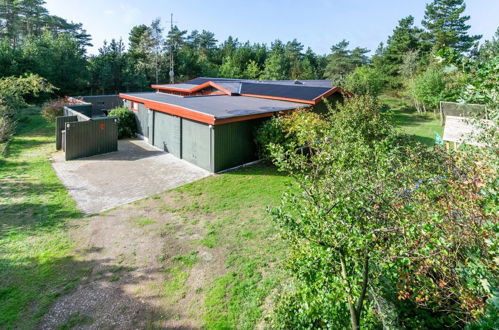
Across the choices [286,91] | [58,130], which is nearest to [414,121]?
[286,91]

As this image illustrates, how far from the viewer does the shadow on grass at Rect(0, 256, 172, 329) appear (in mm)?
4543

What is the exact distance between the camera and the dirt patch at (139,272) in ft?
15.2

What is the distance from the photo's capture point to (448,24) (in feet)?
120

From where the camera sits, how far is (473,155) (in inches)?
144

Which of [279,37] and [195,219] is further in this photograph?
[279,37]

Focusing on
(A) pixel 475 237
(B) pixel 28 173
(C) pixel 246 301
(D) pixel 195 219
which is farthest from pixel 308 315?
(B) pixel 28 173

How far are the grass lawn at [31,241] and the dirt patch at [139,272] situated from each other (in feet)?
1.02

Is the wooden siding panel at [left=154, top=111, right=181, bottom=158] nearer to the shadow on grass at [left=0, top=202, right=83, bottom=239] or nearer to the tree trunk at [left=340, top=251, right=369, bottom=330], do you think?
the shadow on grass at [left=0, top=202, right=83, bottom=239]

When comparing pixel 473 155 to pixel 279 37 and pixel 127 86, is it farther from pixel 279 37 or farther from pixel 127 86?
pixel 279 37

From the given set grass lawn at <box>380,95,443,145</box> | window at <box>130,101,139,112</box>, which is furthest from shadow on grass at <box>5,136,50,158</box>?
grass lawn at <box>380,95,443,145</box>

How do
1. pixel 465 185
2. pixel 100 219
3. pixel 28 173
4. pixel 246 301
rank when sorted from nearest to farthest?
pixel 465 185, pixel 246 301, pixel 100 219, pixel 28 173

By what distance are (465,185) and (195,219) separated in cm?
614

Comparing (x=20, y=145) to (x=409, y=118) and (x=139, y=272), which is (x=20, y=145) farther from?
(x=409, y=118)

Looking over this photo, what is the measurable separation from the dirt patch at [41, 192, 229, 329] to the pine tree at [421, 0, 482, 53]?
4115 cm
